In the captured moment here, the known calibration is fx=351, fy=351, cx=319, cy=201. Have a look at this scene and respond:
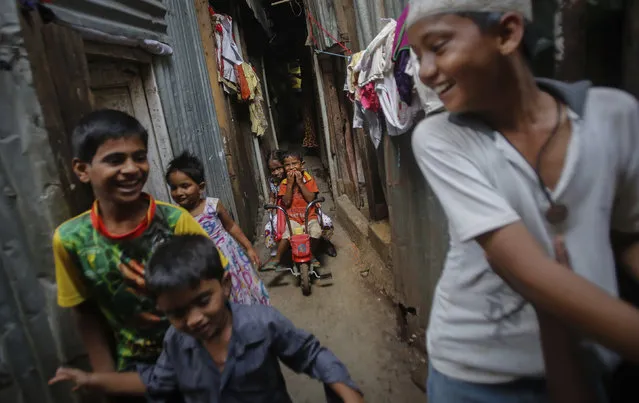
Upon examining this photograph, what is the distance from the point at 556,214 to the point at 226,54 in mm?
6512

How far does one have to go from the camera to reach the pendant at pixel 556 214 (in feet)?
2.17

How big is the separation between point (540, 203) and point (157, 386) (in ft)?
5.02

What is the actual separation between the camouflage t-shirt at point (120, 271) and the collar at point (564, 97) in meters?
1.30

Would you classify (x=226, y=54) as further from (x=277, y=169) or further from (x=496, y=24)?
(x=496, y=24)

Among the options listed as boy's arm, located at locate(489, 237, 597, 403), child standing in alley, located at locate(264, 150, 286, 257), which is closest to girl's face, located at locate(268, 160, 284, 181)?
child standing in alley, located at locate(264, 150, 286, 257)

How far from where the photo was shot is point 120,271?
1.49 m

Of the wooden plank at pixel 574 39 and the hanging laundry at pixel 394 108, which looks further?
the hanging laundry at pixel 394 108

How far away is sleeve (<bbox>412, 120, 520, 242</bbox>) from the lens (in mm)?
635

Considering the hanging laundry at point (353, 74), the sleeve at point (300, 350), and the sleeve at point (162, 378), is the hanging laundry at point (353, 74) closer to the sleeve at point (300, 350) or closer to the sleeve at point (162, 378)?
the sleeve at point (300, 350)

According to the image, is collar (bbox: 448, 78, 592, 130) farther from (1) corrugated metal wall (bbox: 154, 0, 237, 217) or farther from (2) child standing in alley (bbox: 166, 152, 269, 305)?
(1) corrugated metal wall (bbox: 154, 0, 237, 217)

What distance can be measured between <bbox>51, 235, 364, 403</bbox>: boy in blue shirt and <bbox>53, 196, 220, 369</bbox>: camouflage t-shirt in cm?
20

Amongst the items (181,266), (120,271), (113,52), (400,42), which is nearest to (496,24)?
(181,266)

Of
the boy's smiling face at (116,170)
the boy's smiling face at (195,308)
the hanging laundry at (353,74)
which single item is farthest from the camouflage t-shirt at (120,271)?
the hanging laundry at (353,74)

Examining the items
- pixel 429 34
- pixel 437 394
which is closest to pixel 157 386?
pixel 437 394
